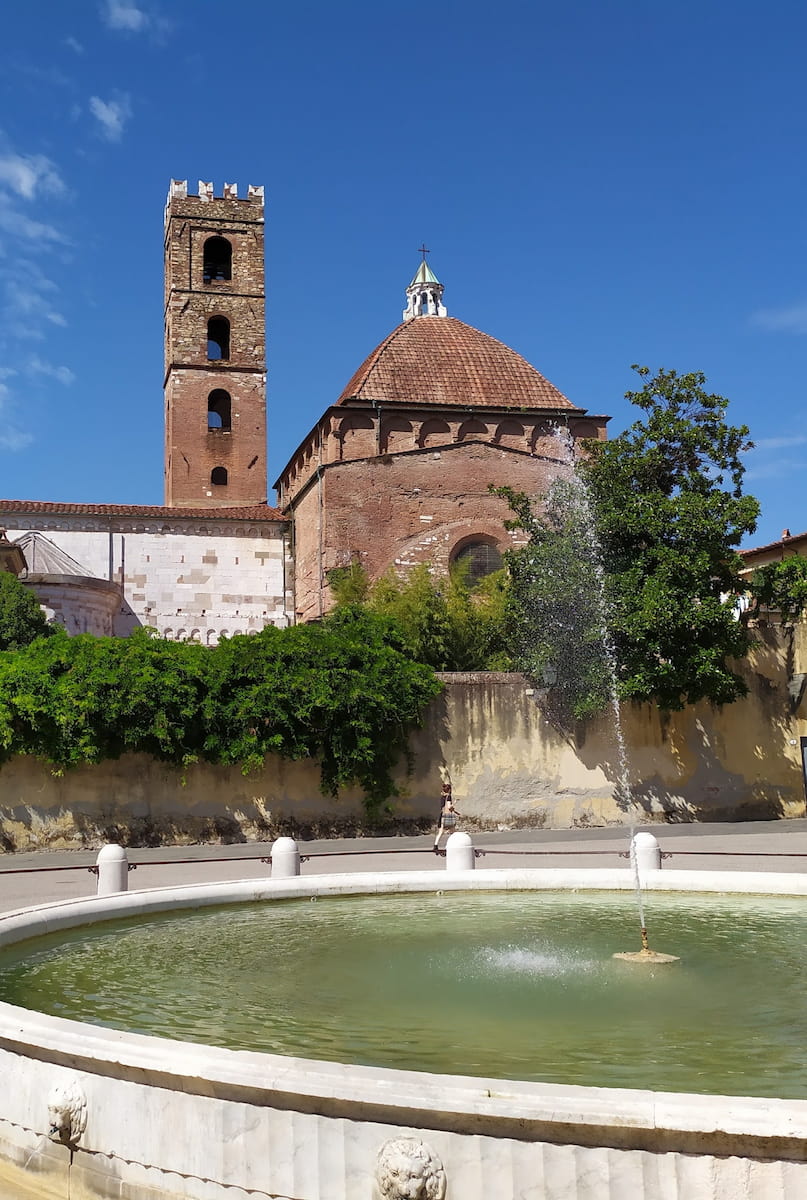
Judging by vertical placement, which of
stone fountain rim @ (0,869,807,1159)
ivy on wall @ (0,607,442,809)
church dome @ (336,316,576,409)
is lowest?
stone fountain rim @ (0,869,807,1159)

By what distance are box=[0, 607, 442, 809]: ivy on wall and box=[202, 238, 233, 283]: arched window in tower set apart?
25.0 m

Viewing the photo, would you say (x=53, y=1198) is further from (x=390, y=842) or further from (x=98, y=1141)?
(x=390, y=842)

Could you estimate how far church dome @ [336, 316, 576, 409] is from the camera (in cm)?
3328

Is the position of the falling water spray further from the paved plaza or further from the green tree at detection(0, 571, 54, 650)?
the green tree at detection(0, 571, 54, 650)

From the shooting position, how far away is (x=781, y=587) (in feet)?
66.8

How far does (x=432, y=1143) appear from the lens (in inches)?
129

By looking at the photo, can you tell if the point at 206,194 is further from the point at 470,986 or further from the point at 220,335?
the point at 470,986

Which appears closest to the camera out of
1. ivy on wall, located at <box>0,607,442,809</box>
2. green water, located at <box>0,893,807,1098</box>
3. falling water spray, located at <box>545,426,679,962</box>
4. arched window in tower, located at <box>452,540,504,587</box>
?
green water, located at <box>0,893,807,1098</box>

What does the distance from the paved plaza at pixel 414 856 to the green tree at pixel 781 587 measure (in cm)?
401

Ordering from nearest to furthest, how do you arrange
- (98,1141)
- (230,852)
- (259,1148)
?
(259,1148), (98,1141), (230,852)

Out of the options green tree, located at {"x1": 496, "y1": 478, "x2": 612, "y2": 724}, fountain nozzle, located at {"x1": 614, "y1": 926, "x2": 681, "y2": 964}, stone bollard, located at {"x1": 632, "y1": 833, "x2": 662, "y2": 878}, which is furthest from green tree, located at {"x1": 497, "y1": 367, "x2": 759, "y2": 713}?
fountain nozzle, located at {"x1": 614, "y1": 926, "x2": 681, "y2": 964}

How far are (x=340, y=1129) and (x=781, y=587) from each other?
1862 cm

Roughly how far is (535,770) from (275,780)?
4610mm

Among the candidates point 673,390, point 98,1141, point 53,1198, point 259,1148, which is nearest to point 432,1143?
point 259,1148
